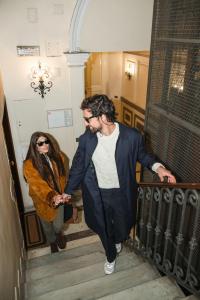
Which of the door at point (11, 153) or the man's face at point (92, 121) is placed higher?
the man's face at point (92, 121)

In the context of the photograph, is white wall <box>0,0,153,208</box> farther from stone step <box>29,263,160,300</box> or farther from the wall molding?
stone step <box>29,263,160,300</box>

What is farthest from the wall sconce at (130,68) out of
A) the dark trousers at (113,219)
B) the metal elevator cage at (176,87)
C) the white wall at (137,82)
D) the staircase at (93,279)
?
the dark trousers at (113,219)

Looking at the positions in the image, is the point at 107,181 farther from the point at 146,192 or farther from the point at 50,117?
the point at 50,117

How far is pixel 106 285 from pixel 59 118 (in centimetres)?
283

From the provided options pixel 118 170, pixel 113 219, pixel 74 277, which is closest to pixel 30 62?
pixel 118 170

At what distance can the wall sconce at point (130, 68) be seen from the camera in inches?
293

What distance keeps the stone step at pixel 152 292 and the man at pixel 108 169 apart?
47 centimetres

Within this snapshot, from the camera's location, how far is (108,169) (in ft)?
7.84

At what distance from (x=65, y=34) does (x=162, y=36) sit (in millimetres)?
1644

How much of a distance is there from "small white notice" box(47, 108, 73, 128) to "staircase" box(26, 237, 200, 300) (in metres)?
2.19

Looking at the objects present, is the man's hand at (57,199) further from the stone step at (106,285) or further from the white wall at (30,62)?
the white wall at (30,62)

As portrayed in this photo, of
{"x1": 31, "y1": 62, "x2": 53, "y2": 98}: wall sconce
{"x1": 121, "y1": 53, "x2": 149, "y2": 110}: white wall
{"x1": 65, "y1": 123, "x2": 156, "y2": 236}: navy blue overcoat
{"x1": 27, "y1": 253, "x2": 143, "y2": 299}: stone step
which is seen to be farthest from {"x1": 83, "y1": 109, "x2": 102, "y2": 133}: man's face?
{"x1": 121, "y1": 53, "x2": 149, "y2": 110}: white wall

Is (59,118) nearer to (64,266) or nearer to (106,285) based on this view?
(64,266)

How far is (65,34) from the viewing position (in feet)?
13.0
